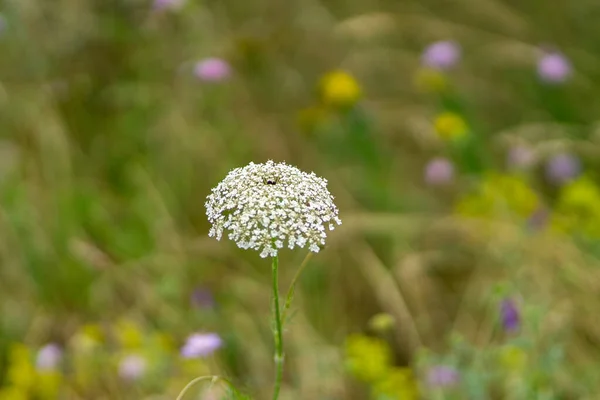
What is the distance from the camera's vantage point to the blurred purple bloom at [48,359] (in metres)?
2.26

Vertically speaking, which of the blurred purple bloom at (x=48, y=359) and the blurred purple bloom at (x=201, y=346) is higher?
the blurred purple bloom at (x=48, y=359)

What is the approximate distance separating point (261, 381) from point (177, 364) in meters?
0.25

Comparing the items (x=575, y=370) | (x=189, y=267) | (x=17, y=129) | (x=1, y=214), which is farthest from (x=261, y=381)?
(x=17, y=129)

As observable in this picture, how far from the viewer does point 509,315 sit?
1866 millimetres

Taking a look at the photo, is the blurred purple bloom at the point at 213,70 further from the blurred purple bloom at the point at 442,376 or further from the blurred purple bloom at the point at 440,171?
the blurred purple bloom at the point at 442,376

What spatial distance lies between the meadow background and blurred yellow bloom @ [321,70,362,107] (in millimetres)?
11

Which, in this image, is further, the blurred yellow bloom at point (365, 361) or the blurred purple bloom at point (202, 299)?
the blurred purple bloom at point (202, 299)

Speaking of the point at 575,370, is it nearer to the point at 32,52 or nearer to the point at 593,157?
the point at 593,157

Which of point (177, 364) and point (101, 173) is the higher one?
point (101, 173)

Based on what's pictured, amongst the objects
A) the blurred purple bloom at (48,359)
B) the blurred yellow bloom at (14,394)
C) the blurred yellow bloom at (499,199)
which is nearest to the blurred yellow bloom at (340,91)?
the blurred yellow bloom at (499,199)

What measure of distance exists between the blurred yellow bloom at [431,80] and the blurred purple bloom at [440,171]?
0.28 metres

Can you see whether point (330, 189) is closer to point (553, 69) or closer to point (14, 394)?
point (553, 69)

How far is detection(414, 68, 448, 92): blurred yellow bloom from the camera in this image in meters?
3.03

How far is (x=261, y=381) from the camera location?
235cm
